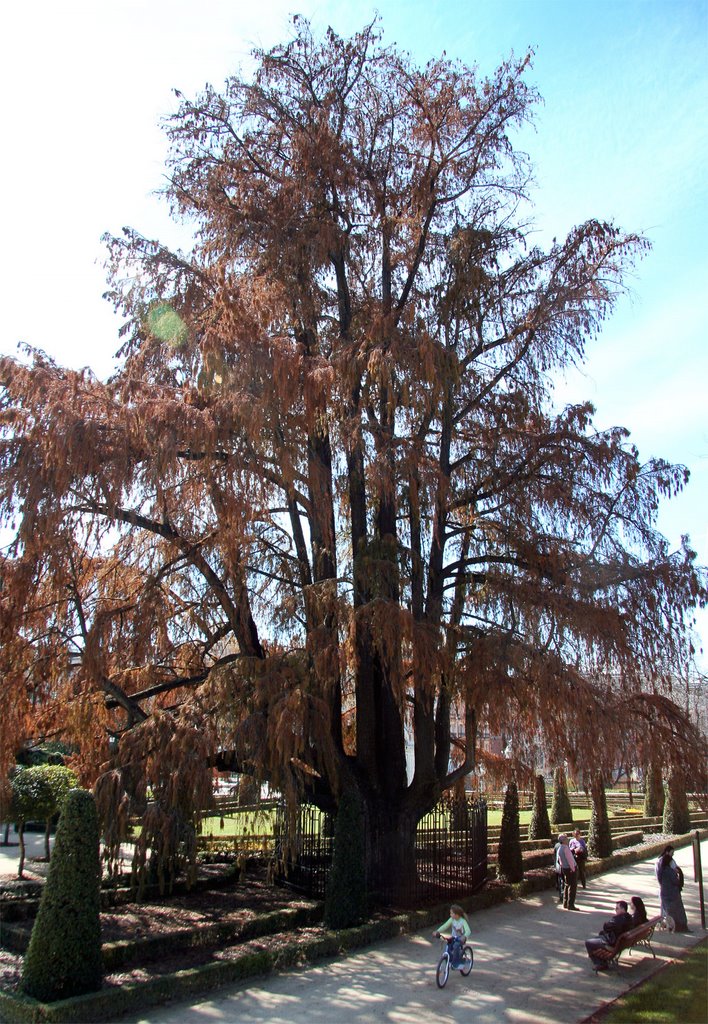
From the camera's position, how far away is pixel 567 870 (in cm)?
1343

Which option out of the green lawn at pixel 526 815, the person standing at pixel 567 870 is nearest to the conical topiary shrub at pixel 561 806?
the green lawn at pixel 526 815

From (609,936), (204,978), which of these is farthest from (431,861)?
(204,978)

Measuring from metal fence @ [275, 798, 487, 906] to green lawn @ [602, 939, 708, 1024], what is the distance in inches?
168

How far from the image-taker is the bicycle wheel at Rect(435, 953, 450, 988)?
28.7ft

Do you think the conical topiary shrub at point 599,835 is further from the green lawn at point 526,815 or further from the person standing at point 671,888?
the green lawn at point 526,815

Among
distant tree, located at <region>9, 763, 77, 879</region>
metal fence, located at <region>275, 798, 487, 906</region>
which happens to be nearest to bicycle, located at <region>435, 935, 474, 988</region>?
metal fence, located at <region>275, 798, 487, 906</region>

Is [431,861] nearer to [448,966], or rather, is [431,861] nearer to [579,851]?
[579,851]

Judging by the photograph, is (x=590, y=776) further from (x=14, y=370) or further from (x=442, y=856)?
(x=14, y=370)

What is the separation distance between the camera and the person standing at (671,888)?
1160 centimetres

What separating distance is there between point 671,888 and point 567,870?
2.08 meters

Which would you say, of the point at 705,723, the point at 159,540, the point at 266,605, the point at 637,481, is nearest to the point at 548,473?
the point at 637,481

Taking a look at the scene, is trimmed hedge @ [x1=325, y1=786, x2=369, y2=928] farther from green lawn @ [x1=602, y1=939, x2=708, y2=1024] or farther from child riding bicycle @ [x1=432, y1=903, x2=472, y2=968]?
green lawn @ [x1=602, y1=939, x2=708, y2=1024]

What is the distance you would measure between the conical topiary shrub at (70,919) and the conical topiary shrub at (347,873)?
3.73 meters

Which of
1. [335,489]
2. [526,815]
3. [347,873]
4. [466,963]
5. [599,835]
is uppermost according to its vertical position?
[335,489]
